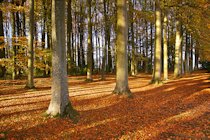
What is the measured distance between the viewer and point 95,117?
9.01 meters

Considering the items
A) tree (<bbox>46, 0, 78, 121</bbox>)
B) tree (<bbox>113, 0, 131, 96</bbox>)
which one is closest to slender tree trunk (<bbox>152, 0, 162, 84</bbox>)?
tree (<bbox>113, 0, 131, 96</bbox>)

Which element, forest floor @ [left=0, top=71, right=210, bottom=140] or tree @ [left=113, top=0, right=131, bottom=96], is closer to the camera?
forest floor @ [left=0, top=71, right=210, bottom=140]

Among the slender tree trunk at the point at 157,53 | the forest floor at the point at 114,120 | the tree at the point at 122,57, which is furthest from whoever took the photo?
the slender tree trunk at the point at 157,53

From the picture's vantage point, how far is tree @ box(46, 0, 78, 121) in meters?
8.39

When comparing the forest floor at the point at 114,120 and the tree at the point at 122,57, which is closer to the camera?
the forest floor at the point at 114,120

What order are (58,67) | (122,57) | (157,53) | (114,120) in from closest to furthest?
(58,67) < (114,120) < (122,57) < (157,53)

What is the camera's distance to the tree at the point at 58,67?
8391mm

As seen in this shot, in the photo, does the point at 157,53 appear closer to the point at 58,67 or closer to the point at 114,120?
the point at 114,120

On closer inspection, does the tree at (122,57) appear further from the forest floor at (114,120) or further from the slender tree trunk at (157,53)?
the slender tree trunk at (157,53)

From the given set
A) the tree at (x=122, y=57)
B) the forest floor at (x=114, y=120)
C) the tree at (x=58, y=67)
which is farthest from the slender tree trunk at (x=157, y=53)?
the tree at (x=58, y=67)

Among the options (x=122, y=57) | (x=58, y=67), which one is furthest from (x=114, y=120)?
(x=122, y=57)

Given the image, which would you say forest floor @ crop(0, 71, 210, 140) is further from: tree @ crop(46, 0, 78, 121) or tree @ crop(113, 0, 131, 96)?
tree @ crop(113, 0, 131, 96)

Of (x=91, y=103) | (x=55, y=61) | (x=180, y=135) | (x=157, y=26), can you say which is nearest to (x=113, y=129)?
(x=180, y=135)

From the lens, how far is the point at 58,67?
8.48 meters
